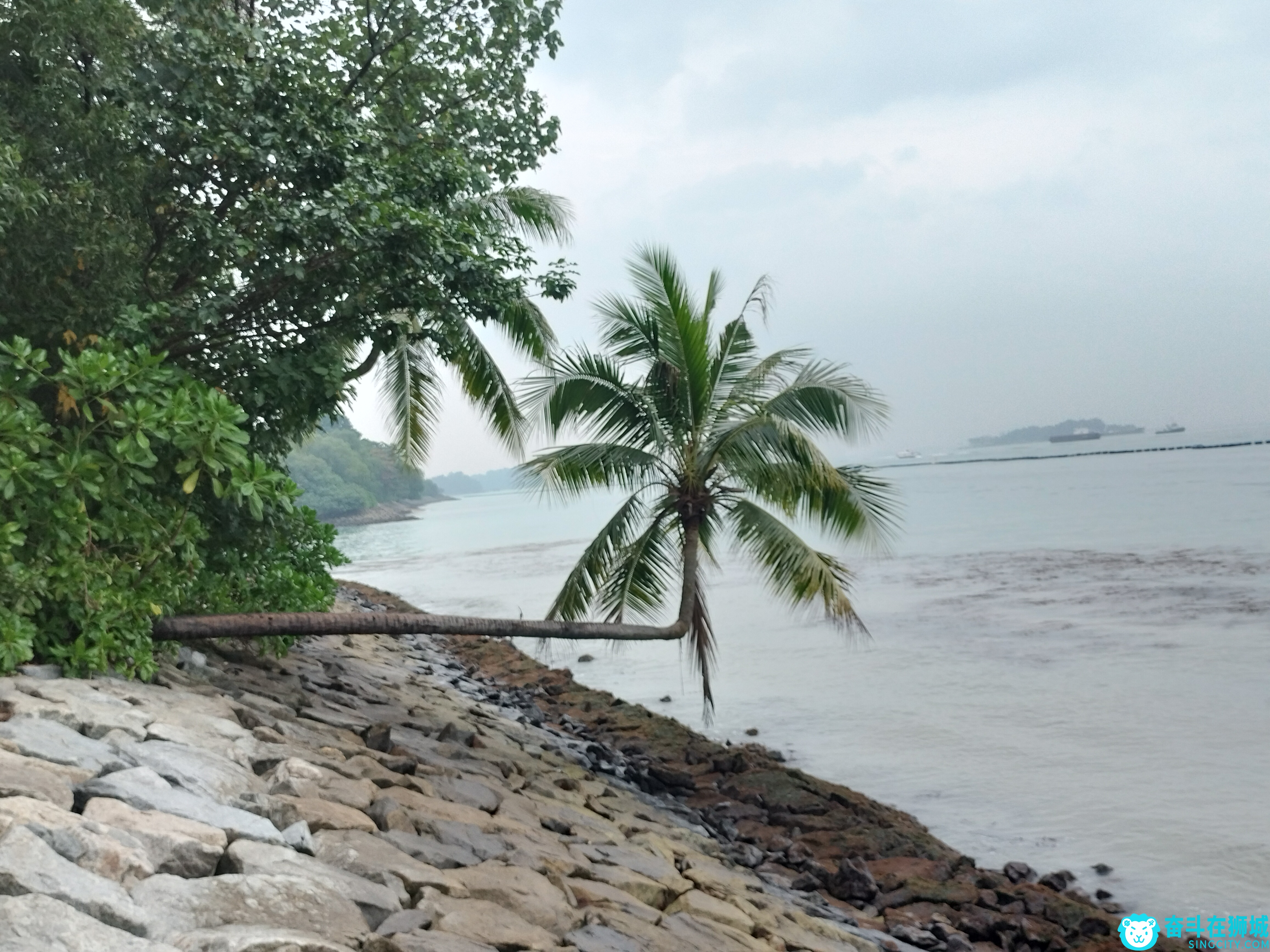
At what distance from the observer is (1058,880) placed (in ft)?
27.1

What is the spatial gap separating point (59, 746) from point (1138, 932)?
7.19 meters

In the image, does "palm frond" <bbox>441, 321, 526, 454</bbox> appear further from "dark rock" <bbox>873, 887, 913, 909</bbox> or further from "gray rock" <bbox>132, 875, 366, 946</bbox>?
"gray rock" <bbox>132, 875, 366, 946</bbox>

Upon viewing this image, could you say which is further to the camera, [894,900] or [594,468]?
[594,468]

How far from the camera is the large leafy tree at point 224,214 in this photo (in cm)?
743

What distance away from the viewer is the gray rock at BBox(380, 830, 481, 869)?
4.80 m

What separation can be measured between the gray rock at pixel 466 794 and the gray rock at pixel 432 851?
100 cm

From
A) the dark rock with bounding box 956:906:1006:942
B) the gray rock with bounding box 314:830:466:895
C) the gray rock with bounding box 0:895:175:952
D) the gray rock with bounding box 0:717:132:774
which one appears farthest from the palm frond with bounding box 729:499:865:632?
the gray rock with bounding box 0:895:175:952

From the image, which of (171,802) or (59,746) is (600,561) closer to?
(59,746)

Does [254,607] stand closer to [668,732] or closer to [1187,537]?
[668,732]

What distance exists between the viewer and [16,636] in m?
5.49

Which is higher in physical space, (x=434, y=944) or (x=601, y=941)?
(x=434, y=944)

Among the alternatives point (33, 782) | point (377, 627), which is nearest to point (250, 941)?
point (33, 782)

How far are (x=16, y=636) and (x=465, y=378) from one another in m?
7.71

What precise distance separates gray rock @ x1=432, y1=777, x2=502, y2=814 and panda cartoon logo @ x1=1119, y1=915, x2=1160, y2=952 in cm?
452
